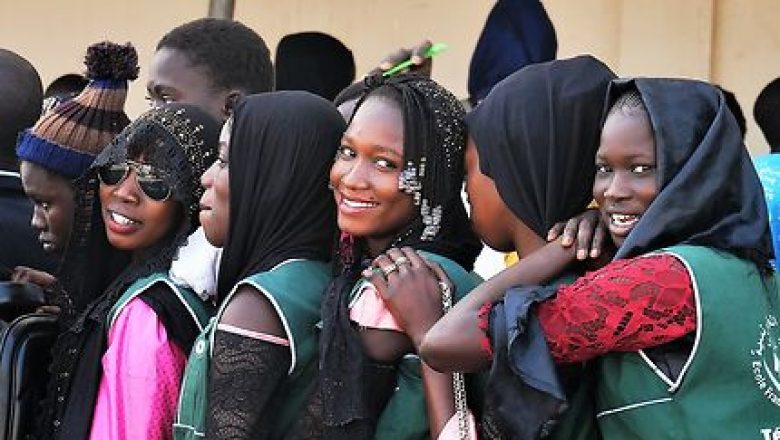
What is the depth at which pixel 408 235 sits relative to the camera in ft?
10.1

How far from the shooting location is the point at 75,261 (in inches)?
143

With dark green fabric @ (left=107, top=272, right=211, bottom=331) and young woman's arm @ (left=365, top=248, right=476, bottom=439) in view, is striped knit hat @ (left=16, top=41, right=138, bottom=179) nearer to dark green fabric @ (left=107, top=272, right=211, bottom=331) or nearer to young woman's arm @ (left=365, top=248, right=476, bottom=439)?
dark green fabric @ (left=107, top=272, right=211, bottom=331)

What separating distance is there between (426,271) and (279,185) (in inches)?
16.0

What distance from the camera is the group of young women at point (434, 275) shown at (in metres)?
2.60

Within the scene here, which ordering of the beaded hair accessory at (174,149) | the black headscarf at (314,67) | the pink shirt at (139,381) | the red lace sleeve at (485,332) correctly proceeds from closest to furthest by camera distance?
1. the red lace sleeve at (485,332)
2. the pink shirt at (139,381)
3. the beaded hair accessory at (174,149)
4. the black headscarf at (314,67)

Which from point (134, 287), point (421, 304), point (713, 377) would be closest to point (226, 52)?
point (134, 287)

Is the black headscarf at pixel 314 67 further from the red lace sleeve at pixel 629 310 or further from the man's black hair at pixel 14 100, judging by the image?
the red lace sleeve at pixel 629 310

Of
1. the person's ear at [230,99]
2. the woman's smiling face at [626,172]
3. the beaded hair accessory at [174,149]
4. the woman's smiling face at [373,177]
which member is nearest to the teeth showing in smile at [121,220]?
the beaded hair accessory at [174,149]

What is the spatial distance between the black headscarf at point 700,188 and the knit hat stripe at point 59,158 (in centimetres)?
162

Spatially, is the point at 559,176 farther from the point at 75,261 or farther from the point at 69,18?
the point at 69,18

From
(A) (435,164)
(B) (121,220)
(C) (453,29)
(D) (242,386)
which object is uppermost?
(A) (435,164)

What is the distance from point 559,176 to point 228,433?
2.61 feet

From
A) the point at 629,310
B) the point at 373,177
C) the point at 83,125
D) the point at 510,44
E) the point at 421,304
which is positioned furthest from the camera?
the point at 510,44

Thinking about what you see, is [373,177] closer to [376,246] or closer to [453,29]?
[376,246]
